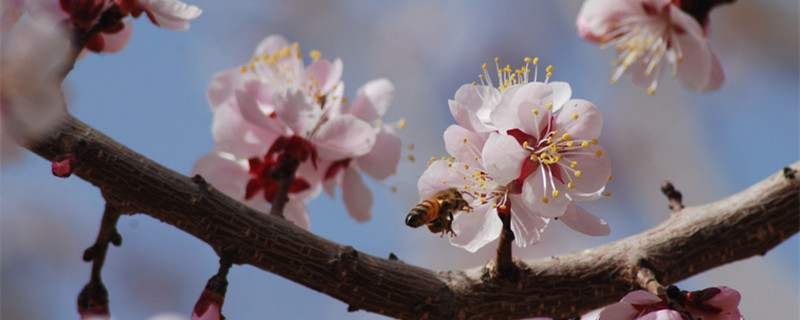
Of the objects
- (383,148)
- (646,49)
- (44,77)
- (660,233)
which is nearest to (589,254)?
(660,233)

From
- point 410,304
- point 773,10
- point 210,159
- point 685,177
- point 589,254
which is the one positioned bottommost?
point 410,304

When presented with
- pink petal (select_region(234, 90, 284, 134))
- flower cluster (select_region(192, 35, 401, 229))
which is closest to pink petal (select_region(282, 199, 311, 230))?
flower cluster (select_region(192, 35, 401, 229))

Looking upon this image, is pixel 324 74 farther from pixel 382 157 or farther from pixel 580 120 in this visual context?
pixel 580 120

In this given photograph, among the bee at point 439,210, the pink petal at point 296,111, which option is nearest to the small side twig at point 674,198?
the bee at point 439,210

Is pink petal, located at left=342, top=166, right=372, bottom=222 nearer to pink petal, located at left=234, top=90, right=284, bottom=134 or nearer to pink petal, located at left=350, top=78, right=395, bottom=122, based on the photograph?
pink petal, located at left=350, top=78, right=395, bottom=122

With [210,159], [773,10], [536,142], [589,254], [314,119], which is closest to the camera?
[536,142]

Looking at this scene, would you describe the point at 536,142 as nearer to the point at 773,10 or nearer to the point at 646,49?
the point at 646,49
